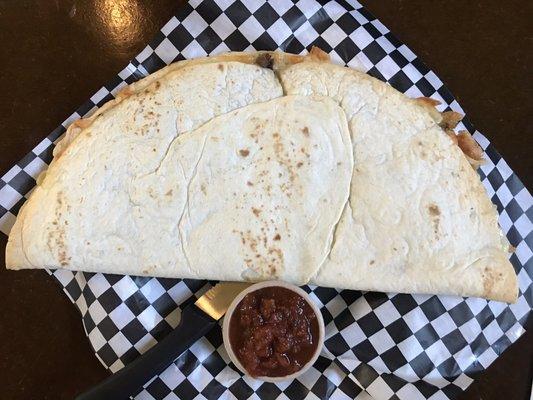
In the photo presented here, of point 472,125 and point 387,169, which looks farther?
point 472,125

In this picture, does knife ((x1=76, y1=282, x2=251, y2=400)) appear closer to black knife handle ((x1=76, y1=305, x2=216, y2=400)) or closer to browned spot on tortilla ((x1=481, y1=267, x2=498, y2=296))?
black knife handle ((x1=76, y1=305, x2=216, y2=400))

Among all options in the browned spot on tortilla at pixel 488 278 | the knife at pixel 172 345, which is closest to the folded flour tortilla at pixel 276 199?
the browned spot on tortilla at pixel 488 278

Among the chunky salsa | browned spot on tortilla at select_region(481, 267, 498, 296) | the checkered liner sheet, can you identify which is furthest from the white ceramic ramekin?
browned spot on tortilla at select_region(481, 267, 498, 296)

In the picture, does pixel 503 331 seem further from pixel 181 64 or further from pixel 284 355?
pixel 181 64

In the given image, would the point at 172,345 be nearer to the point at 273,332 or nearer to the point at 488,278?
Result: the point at 273,332

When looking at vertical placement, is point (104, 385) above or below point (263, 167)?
below

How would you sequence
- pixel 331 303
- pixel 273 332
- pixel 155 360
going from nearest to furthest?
1. pixel 273 332
2. pixel 155 360
3. pixel 331 303

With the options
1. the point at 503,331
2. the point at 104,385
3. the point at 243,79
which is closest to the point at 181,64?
the point at 243,79

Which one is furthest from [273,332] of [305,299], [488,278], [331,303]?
[488,278]
